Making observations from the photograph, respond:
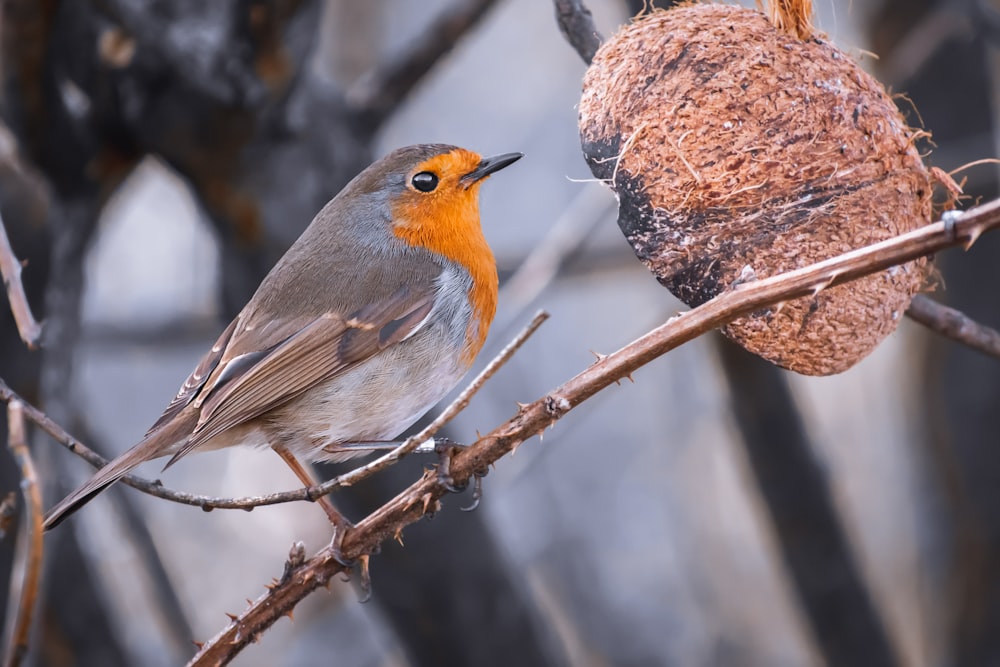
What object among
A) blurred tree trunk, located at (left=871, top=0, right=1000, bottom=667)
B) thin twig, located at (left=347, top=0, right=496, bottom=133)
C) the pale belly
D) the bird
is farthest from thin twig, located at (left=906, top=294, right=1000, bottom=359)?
blurred tree trunk, located at (left=871, top=0, right=1000, bottom=667)

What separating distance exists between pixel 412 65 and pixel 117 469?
1.88m

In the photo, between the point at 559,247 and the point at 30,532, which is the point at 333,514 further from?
the point at 559,247

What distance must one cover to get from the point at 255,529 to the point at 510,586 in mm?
2867

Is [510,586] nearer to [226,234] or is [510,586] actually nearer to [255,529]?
[226,234]

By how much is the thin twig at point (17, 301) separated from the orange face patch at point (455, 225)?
1.07 metres

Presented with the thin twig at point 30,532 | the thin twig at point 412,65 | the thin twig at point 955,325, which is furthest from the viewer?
the thin twig at point 412,65

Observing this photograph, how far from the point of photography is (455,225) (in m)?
2.93

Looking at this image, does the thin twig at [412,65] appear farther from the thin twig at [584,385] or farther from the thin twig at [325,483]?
the thin twig at [325,483]

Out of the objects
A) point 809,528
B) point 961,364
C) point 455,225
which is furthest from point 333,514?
point 961,364

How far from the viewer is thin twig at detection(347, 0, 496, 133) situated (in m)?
3.68

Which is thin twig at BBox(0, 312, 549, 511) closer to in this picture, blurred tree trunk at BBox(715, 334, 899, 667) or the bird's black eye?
the bird's black eye

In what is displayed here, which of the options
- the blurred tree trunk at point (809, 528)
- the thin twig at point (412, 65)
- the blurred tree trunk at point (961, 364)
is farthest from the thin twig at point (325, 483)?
the blurred tree trunk at point (961, 364)

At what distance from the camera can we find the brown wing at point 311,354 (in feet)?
8.82

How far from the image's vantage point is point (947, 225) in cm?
152
